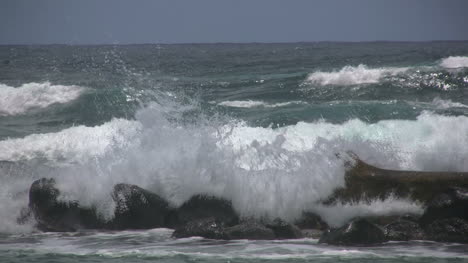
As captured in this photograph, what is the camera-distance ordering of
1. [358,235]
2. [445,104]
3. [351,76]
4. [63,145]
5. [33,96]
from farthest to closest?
[351,76]
[33,96]
[445,104]
[63,145]
[358,235]

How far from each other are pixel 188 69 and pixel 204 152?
71.0ft

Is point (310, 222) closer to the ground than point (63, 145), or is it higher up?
closer to the ground

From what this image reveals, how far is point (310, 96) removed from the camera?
21266 mm

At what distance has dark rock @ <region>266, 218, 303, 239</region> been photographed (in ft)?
27.5

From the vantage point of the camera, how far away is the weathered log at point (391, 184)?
341 inches

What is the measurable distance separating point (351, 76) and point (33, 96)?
10452 mm

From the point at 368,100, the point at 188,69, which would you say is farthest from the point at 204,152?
the point at 188,69

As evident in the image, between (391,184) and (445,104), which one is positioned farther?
(445,104)

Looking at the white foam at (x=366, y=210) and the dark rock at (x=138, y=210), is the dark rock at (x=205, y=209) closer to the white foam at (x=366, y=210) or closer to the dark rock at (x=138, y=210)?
the dark rock at (x=138, y=210)

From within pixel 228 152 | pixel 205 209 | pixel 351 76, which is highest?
pixel 351 76

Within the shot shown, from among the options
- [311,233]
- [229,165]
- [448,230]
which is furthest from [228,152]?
[448,230]

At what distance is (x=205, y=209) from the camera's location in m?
9.25

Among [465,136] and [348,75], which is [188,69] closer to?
[348,75]

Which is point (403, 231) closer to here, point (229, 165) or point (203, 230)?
point (203, 230)
